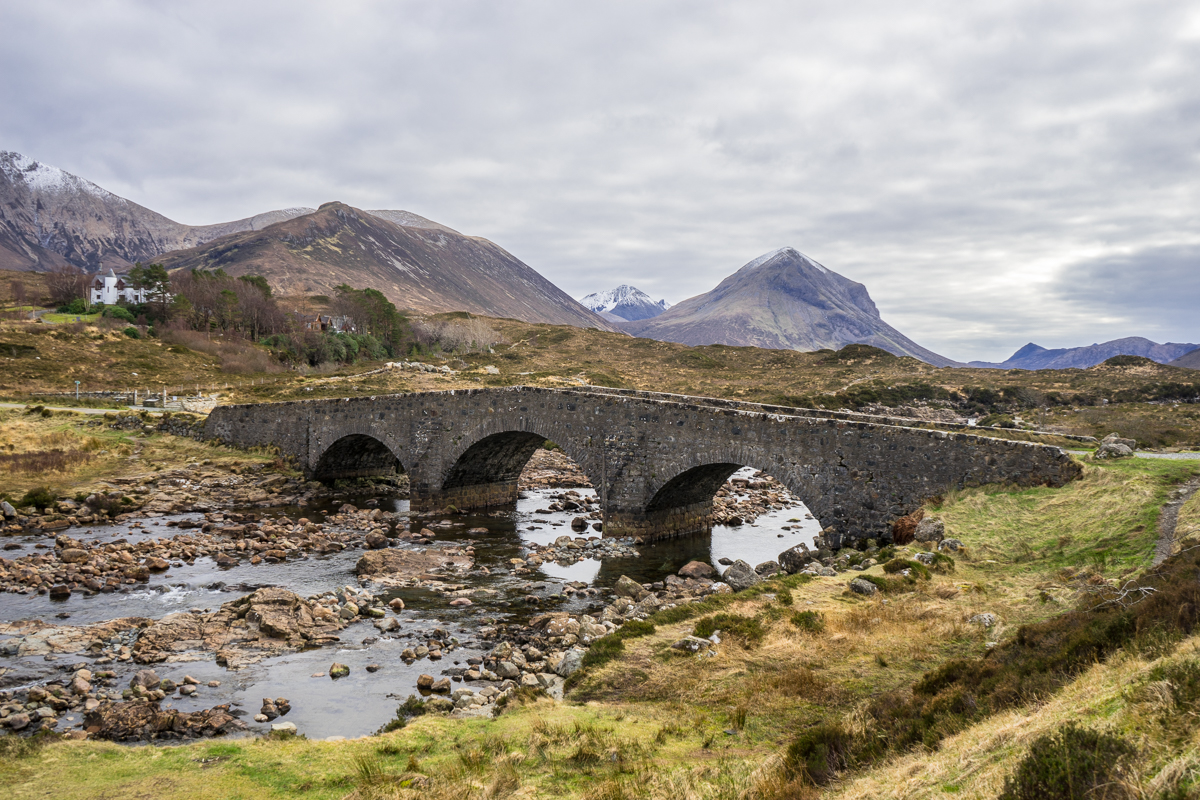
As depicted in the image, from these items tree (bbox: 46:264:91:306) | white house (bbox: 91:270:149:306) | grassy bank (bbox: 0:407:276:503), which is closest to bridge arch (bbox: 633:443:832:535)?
grassy bank (bbox: 0:407:276:503)

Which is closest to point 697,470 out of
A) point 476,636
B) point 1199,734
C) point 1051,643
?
point 476,636

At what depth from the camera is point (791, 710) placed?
948 centimetres

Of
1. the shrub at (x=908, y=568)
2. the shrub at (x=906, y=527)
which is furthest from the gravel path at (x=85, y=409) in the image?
the shrub at (x=908, y=568)

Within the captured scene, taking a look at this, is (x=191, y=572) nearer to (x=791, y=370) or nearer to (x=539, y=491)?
(x=539, y=491)

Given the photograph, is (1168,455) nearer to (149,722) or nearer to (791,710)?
(791,710)

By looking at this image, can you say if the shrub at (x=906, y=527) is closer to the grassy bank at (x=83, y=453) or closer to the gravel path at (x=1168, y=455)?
the gravel path at (x=1168, y=455)

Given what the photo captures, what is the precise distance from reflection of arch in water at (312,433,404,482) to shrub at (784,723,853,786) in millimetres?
29107

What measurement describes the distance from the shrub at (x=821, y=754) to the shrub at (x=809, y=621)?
4142 mm

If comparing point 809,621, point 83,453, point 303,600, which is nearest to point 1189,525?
point 809,621

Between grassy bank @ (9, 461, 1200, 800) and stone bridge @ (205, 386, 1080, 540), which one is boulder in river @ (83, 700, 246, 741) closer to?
grassy bank @ (9, 461, 1200, 800)

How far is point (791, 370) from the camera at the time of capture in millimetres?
75250

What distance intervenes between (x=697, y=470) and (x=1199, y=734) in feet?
63.7

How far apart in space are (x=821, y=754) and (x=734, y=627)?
5.42m

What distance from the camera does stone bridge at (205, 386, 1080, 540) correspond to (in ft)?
58.6
